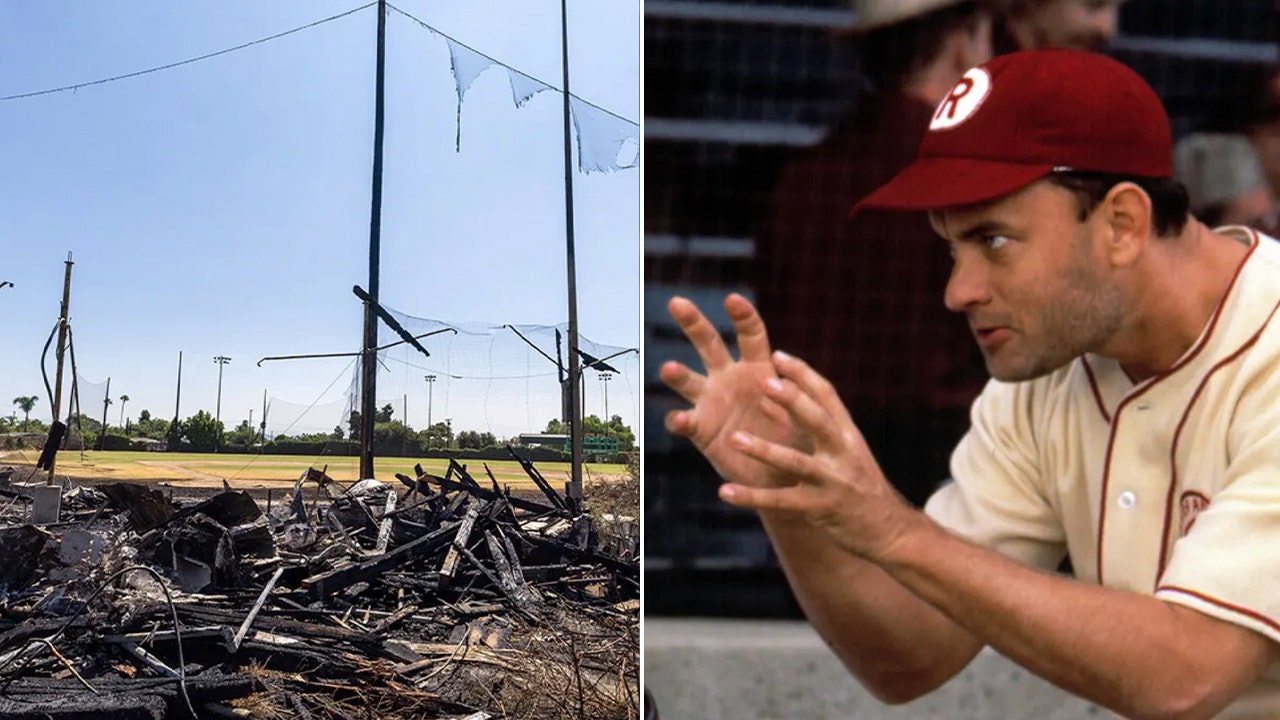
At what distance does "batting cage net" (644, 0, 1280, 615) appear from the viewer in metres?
2.71

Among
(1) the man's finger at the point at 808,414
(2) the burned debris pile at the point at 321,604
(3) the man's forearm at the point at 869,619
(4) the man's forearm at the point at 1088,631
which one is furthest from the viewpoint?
(2) the burned debris pile at the point at 321,604

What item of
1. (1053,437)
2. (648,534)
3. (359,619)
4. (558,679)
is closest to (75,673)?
(359,619)

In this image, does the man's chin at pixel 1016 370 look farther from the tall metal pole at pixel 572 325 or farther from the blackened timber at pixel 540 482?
the blackened timber at pixel 540 482

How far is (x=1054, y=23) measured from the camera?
2672mm

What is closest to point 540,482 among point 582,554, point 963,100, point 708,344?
point 582,554

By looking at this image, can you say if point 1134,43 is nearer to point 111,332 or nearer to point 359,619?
point 359,619

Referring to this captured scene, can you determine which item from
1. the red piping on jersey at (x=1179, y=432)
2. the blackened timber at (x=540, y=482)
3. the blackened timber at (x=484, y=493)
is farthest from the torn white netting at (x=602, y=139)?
the red piping on jersey at (x=1179, y=432)

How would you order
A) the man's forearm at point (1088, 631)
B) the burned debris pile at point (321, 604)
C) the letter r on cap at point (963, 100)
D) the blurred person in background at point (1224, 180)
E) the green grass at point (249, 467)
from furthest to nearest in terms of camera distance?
1. the green grass at point (249, 467)
2. the burned debris pile at point (321, 604)
3. the blurred person in background at point (1224, 180)
4. the letter r on cap at point (963, 100)
5. the man's forearm at point (1088, 631)

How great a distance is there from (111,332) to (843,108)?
2.19 m

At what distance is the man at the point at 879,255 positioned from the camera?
2.70m

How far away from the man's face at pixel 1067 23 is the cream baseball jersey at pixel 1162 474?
0.58m

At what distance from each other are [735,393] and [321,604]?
A: 1.87 meters

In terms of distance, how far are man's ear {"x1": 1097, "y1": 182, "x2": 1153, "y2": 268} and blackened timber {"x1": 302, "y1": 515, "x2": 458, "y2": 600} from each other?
2.01 m

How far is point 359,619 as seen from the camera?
10.7 feet
